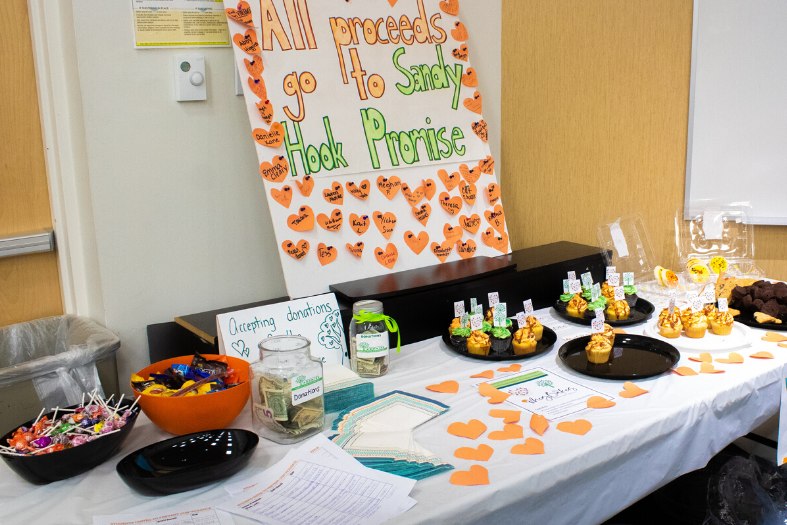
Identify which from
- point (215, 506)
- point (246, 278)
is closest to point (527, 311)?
point (246, 278)

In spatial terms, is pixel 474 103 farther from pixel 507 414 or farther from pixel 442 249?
pixel 507 414

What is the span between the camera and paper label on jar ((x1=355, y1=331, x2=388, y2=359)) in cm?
153

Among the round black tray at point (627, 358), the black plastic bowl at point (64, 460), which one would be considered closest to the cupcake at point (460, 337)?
the round black tray at point (627, 358)

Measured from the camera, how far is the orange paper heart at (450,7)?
2215 millimetres

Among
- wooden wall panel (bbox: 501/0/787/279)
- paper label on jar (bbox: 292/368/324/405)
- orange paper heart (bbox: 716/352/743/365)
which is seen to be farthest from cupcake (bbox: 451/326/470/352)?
wooden wall panel (bbox: 501/0/787/279)

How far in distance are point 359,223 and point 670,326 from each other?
39.6 inches

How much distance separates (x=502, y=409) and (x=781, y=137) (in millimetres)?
1488

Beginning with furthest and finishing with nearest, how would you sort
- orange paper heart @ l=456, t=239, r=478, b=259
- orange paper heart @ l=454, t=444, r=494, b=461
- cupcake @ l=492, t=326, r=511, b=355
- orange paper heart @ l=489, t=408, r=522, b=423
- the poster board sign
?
orange paper heart @ l=456, t=239, r=478, b=259
the poster board sign
cupcake @ l=492, t=326, r=511, b=355
orange paper heart @ l=489, t=408, r=522, b=423
orange paper heart @ l=454, t=444, r=494, b=461

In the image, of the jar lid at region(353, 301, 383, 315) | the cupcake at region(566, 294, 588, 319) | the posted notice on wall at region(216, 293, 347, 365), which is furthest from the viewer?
the cupcake at region(566, 294, 588, 319)

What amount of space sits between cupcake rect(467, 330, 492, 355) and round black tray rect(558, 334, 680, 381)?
201mm

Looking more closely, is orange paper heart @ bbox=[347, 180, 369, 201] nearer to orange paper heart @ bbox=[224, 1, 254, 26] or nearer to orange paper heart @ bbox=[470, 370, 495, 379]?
orange paper heart @ bbox=[224, 1, 254, 26]

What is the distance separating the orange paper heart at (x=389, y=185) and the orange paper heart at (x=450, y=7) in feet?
2.28

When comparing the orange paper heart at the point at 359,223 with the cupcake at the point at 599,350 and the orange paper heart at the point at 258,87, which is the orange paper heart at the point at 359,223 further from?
the cupcake at the point at 599,350

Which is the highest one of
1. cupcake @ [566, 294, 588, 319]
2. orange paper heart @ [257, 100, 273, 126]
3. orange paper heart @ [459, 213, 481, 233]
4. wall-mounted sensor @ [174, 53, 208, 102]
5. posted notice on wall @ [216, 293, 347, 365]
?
wall-mounted sensor @ [174, 53, 208, 102]
